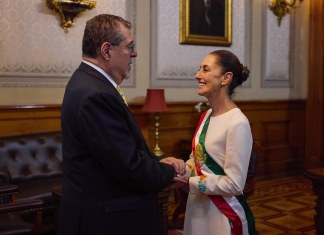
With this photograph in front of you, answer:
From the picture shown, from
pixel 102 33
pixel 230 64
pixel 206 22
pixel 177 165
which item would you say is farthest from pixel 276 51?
pixel 102 33

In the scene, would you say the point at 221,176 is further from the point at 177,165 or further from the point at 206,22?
the point at 206,22

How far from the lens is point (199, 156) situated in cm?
221

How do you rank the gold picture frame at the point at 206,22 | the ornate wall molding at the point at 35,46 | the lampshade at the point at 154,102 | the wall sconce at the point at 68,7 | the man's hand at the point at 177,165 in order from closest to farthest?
the man's hand at the point at 177,165
the ornate wall molding at the point at 35,46
the wall sconce at the point at 68,7
the lampshade at the point at 154,102
the gold picture frame at the point at 206,22

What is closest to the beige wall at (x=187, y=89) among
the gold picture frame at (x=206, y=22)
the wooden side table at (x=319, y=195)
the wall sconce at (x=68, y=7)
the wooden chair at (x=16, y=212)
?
the gold picture frame at (x=206, y=22)

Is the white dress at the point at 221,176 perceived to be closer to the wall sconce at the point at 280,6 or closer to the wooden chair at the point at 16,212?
the wooden chair at the point at 16,212

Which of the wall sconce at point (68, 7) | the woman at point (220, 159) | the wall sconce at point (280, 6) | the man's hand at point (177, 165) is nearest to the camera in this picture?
the man's hand at point (177, 165)

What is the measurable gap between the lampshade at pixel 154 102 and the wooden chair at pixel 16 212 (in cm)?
197

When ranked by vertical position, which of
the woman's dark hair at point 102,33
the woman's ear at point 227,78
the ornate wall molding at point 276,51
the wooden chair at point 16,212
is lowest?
the wooden chair at point 16,212

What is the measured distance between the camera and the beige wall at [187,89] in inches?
179

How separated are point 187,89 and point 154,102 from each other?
2.97ft

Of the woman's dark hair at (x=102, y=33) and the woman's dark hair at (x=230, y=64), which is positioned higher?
the woman's dark hair at (x=102, y=33)

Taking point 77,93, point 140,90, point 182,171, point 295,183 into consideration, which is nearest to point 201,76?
point 182,171

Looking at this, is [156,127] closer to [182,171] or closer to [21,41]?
[21,41]

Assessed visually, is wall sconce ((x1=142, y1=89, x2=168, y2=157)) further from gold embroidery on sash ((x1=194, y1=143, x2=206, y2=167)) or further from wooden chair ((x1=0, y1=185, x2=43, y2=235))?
gold embroidery on sash ((x1=194, y1=143, x2=206, y2=167))
